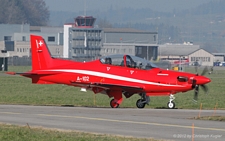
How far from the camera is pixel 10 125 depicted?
64.1 feet

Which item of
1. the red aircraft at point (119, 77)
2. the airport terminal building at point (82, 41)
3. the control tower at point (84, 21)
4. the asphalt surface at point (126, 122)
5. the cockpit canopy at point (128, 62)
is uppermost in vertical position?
the control tower at point (84, 21)

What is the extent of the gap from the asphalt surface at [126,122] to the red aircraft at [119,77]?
5.33 ft

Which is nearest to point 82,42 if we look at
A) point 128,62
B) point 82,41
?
point 82,41

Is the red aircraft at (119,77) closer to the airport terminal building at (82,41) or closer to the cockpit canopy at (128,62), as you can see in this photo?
the cockpit canopy at (128,62)

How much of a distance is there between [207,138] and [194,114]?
6.96 m

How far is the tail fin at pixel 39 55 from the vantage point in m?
28.8

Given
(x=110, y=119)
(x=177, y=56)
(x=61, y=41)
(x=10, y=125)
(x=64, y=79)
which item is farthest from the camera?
(x=177, y=56)

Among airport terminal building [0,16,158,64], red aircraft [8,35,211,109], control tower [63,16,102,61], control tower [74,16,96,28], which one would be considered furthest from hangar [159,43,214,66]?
red aircraft [8,35,211,109]

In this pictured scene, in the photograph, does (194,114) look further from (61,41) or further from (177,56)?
(177,56)

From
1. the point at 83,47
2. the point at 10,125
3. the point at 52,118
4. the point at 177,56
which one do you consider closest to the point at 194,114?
the point at 52,118

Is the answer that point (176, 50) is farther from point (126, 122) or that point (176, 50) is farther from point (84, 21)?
point (126, 122)

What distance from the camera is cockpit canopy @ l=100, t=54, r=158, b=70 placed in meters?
27.4

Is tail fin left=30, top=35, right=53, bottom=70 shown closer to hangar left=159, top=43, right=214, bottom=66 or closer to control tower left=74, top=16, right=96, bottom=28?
control tower left=74, top=16, right=96, bottom=28

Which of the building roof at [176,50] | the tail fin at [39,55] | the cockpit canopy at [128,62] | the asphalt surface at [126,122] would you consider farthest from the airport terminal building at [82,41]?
the asphalt surface at [126,122]
